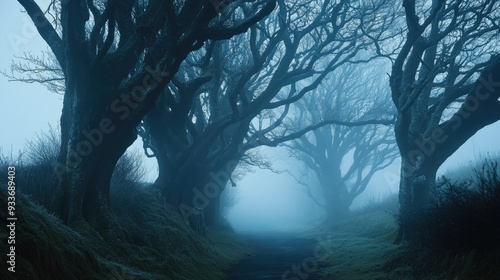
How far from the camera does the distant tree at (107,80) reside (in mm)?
7043

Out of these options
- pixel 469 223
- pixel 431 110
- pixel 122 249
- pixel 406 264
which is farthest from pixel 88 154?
pixel 431 110

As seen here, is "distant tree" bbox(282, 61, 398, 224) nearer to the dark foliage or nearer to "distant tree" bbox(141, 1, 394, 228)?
"distant tree" bbox(141, 1, 394, 228)

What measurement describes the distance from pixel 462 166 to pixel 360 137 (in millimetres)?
9281

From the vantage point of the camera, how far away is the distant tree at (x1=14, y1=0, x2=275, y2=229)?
23.1 feet

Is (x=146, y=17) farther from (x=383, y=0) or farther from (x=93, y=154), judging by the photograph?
(x=383, y=0)

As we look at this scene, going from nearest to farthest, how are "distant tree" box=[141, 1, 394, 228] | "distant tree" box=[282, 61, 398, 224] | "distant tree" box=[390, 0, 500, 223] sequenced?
"distant tree" box=[390, 0, 500, 223] < "distant tree" box=[141, 1, 394, 228] < "distant tree" box=[282, 61, 398, 224]

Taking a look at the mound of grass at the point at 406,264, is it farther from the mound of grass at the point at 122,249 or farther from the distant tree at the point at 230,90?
the distant tree at the point at 230,90

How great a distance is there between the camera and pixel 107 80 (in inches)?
301

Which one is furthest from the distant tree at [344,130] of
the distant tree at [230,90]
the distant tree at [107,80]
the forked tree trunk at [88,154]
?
the forked tree trunk at [88,154]

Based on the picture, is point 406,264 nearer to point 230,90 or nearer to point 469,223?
point 469,223

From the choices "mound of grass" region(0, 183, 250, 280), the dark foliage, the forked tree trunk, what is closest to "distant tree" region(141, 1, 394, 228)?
"mound of grass" region(0, 183, 250, 280)

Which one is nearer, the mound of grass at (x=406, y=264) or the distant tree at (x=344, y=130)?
the mound of grass at (x=406, y=264)

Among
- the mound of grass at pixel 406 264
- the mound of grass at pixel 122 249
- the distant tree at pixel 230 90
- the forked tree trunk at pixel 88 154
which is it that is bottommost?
the mound of grass at pixel 406 264

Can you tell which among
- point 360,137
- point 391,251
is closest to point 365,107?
point 360,137
